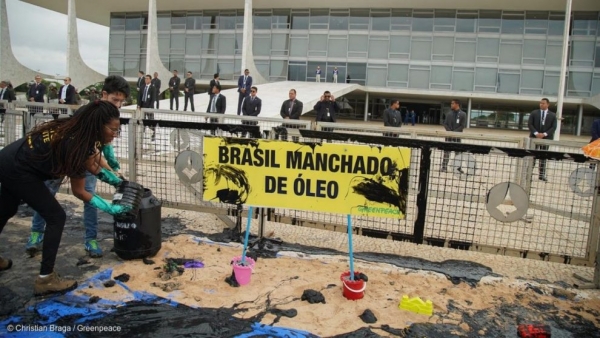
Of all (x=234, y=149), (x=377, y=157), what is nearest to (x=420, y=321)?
(x=377, y=157)

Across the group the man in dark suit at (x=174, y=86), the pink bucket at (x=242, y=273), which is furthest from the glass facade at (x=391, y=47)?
the pink bucket at (x=242, y=273)

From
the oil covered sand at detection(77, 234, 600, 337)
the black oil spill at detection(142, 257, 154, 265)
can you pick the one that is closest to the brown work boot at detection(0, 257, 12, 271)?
the oil covered sand at detection(77, 234, 600, 337)

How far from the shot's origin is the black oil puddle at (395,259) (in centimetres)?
445

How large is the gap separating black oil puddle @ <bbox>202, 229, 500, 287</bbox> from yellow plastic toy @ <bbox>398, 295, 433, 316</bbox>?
0.85 meters

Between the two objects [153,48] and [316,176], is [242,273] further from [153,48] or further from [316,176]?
[153,48]

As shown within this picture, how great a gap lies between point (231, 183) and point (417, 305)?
7.45 ft

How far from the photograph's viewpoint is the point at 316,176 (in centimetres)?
417

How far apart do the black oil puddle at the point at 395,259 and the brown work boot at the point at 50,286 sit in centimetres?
191

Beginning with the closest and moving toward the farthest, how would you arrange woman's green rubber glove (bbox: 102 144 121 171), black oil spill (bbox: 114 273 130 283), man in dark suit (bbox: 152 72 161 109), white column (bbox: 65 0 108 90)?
black oil spill (bbox: 114 273 130 283), woman's green rubber glove (bbox: 102 144 121 171), man in dark suit (bbox: 152 72 161 109), white column (bbox: 65 0 108 90)

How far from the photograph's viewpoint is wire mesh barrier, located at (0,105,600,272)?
434cm

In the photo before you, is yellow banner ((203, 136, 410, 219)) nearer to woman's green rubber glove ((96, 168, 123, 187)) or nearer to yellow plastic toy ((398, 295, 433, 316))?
yellow plastic toy ((398, 295, 433, 316))

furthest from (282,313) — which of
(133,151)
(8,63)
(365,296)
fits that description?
(8,63)

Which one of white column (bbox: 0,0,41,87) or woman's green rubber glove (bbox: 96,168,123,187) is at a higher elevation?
white column (bbox: 0,0,41,87)

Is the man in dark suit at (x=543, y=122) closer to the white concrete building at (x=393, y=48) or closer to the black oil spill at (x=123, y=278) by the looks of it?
the black oil spill at (x=123, y=278)
